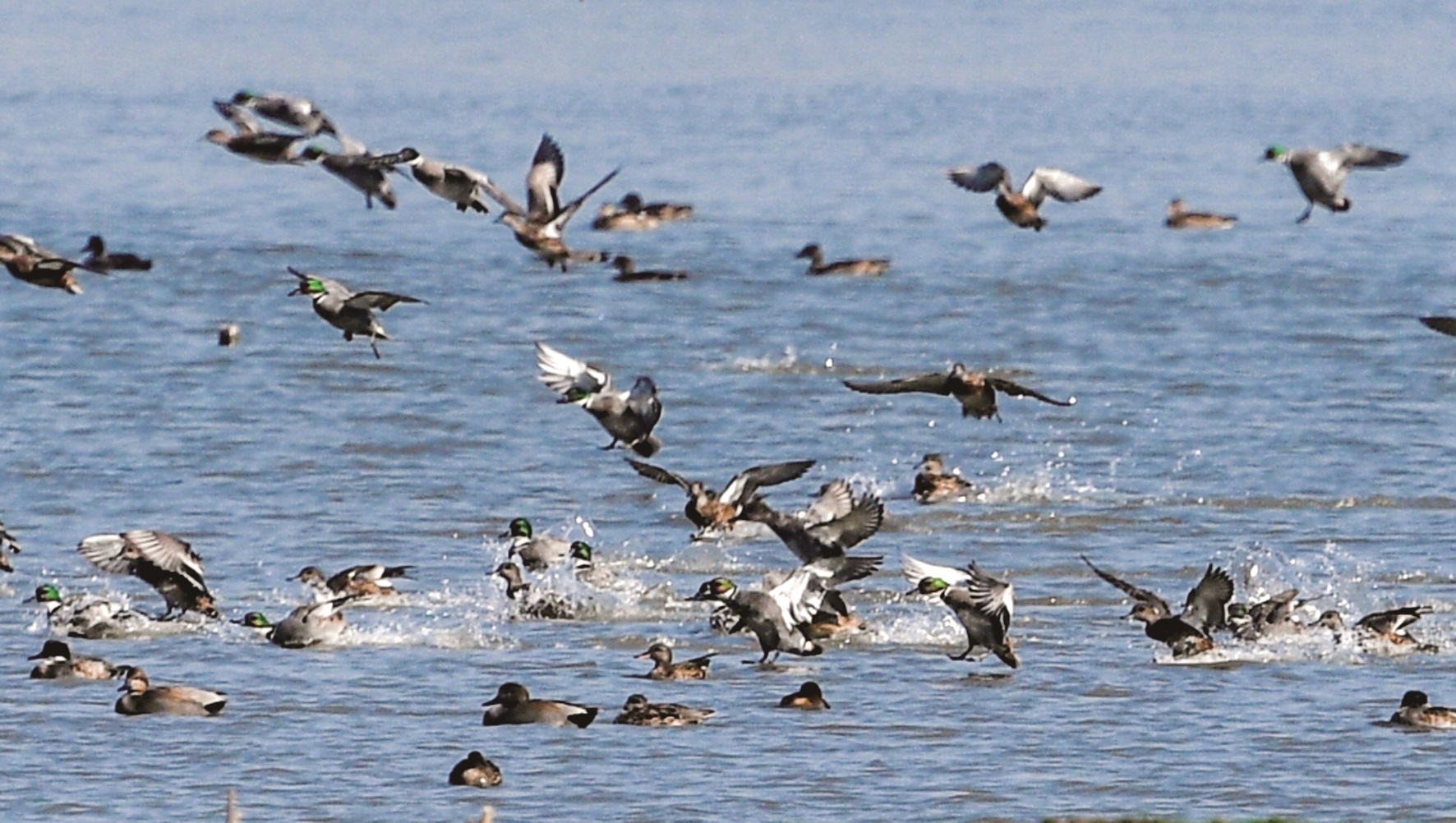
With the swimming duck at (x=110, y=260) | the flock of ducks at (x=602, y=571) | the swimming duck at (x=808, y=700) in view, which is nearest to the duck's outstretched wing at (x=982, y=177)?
the flock of ducks at (x=602, y=571)


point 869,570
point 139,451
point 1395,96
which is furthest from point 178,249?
point 1395,96

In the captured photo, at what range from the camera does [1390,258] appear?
112ft

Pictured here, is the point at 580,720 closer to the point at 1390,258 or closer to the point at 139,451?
the point at 139,451

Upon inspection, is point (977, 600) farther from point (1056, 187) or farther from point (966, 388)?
point (1056, 187)

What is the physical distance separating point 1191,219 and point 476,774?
26677 millimetres

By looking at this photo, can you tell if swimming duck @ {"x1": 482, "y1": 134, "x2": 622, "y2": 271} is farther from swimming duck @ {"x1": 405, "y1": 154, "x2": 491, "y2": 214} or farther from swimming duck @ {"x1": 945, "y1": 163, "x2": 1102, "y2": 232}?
swimming duck @ {"x1": 945, "y1": 163, "x2": 1102, "y2": 232}

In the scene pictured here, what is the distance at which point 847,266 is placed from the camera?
31.9 metres

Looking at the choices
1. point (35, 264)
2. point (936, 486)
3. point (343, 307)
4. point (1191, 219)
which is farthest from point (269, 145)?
point (1191, 219)

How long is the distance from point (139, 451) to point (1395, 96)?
41558mm

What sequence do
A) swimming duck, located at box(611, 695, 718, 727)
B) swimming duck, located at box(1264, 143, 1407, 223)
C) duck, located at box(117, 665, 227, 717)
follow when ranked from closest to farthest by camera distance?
swimming duck, located at box(611, 695, 718, 727) < duck, located at box(117, 665, 227, 717) < swimming duck, located at box(1264, 143, 1407, 223)

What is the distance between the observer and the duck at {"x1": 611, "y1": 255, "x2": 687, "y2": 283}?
1256 inches

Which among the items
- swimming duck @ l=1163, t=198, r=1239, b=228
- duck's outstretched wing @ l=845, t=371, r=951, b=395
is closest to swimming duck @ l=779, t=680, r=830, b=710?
duck's outstretched wing @ l=845, t=371, r=951, b=395

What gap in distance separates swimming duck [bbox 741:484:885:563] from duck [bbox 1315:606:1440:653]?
2328 mm

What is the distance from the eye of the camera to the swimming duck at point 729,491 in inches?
547
